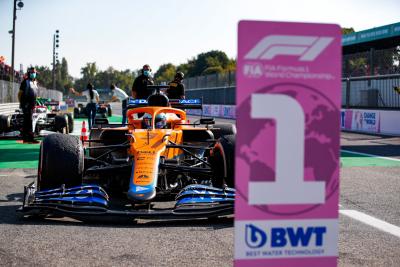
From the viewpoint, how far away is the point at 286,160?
272 centimetres

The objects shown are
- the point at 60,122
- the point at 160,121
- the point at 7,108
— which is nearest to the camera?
the point at 160,121

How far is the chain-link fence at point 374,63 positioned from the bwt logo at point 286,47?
24.4 metres

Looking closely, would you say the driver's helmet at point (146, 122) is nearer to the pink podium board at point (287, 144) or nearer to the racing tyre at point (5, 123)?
the pink podium board at point (287, 144)

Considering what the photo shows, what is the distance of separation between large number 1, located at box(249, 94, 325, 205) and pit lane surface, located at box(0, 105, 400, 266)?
6.13ft

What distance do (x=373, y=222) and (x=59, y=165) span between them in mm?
3214

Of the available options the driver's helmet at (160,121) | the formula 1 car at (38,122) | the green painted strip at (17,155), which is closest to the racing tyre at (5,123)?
the formula 1 car at (38,122)

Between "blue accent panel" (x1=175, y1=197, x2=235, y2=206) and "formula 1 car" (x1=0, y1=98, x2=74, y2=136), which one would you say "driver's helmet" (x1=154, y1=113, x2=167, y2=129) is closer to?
"blue accent panel" (x1=175, y1=197, x2=235, y2=206)

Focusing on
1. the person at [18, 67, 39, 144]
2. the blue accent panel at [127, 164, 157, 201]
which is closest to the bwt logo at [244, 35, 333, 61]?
the blue accent panel at [127, 164, 157, 201]

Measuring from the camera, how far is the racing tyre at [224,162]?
7188mm

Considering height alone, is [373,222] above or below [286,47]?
below

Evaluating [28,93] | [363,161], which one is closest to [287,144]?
[363,161]

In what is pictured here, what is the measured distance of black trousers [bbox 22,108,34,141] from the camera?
1612 cm

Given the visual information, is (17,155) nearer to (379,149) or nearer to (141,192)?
(141,192)

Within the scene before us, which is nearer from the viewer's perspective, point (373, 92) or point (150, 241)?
point (150, 241)
